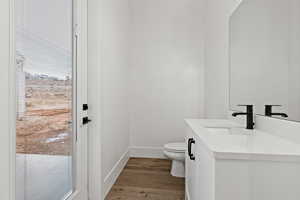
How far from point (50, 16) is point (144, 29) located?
2.08 m

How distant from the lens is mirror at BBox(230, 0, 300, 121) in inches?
41.6

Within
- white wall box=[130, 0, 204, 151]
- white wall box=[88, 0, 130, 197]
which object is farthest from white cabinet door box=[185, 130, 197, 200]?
white wall box=[130, 0, 204, 151]

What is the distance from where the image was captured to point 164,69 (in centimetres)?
313

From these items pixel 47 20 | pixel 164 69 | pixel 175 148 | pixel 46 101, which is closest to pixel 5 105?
pixel 46 101

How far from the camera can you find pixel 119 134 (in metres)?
2.57

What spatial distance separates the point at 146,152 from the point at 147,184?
3.14 ft

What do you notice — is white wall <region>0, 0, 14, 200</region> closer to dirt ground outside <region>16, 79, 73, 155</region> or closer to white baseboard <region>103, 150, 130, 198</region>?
dirt ground outside <region>16, 79, 73, 155</region>

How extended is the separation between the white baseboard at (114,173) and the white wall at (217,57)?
1.39 m

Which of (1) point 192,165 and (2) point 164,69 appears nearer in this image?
(1) point 192,165

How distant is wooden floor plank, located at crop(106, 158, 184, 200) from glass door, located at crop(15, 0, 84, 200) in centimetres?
66

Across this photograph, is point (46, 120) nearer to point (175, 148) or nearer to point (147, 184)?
point (147, 184)

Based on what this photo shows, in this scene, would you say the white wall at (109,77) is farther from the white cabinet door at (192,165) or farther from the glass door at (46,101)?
the white cabinet door at (192,165)

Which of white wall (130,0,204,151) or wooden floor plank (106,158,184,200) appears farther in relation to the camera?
white wall (130,0,204,151)

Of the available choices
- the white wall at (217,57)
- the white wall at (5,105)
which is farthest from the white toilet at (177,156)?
the white wall at (5,105)
